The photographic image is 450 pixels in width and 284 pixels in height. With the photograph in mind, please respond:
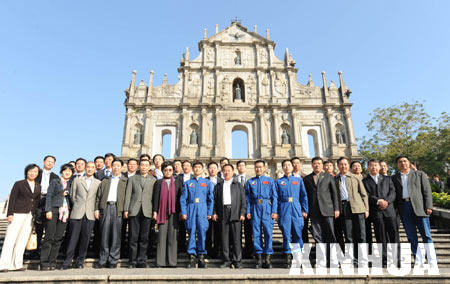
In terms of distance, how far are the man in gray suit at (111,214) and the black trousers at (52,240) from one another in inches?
26.7

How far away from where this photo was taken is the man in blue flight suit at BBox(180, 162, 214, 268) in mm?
4586

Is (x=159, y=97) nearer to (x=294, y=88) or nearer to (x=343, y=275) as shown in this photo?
(x=294, y=88)

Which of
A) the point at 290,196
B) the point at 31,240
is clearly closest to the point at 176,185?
the point at 290,196

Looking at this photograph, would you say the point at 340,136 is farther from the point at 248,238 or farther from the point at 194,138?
the point at 248,238

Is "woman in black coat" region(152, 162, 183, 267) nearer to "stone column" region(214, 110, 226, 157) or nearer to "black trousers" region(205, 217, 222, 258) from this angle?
"black trousers" region(205, 217, 222, 258)

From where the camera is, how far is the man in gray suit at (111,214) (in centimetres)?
Result: 463

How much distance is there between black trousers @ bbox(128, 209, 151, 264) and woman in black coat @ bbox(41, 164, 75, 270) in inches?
49.3

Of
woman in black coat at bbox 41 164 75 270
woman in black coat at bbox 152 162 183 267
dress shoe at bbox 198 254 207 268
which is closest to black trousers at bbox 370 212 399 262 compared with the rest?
dress shoe at bbox 198 254 207 268

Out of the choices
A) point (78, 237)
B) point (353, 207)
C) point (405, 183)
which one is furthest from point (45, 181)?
point (405, 183)

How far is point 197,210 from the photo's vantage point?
15.6 feet

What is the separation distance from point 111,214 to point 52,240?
1.07 meters

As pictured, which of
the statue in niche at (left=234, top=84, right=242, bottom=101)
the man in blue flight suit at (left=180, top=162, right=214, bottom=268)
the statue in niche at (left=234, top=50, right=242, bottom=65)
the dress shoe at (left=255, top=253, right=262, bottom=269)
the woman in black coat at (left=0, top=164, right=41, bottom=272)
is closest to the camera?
the woman in black coat at (left=0, top=164, right=41, bottom=272)

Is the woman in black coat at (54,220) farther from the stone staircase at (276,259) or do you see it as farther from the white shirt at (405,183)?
the white shirt at (405,183)

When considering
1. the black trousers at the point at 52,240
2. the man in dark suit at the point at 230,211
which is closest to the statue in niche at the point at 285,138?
the man in dark suit at the point at 230,211
